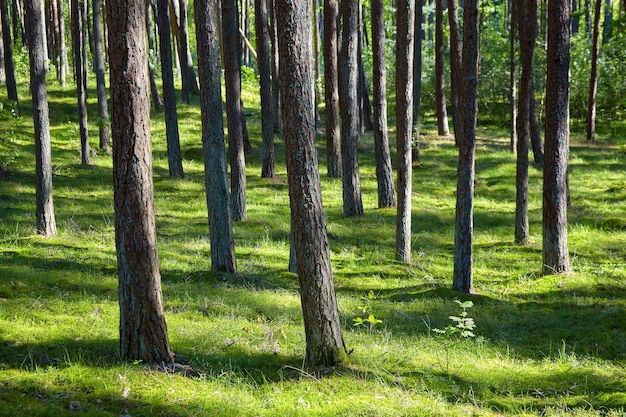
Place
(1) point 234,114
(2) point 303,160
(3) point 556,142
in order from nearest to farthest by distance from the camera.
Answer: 1. (2) point 303,160
2. (3) point 556,142
3. (1) point 234,114

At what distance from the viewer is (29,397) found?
550 centimetres

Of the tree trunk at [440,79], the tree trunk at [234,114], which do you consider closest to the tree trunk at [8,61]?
the tree trunk at [234,114]

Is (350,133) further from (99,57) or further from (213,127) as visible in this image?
(99,57)

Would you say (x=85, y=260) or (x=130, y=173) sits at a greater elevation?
(x=130, y=173)

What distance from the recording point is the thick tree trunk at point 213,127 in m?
10.3

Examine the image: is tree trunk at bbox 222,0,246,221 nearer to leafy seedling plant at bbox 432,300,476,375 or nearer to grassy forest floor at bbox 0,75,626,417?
grassy forest floor at bbox 0,75,626,417

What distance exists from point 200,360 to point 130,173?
213cm

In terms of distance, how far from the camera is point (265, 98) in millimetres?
19734

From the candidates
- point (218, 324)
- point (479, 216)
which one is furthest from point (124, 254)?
point (479, 216)

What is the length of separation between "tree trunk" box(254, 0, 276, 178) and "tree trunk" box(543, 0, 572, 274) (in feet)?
31.2

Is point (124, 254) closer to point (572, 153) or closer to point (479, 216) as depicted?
point (479, 216)

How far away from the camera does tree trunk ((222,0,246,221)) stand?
14.7 metres

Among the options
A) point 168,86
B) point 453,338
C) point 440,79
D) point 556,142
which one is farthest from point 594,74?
point 453,338

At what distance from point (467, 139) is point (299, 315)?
4.16 metres
